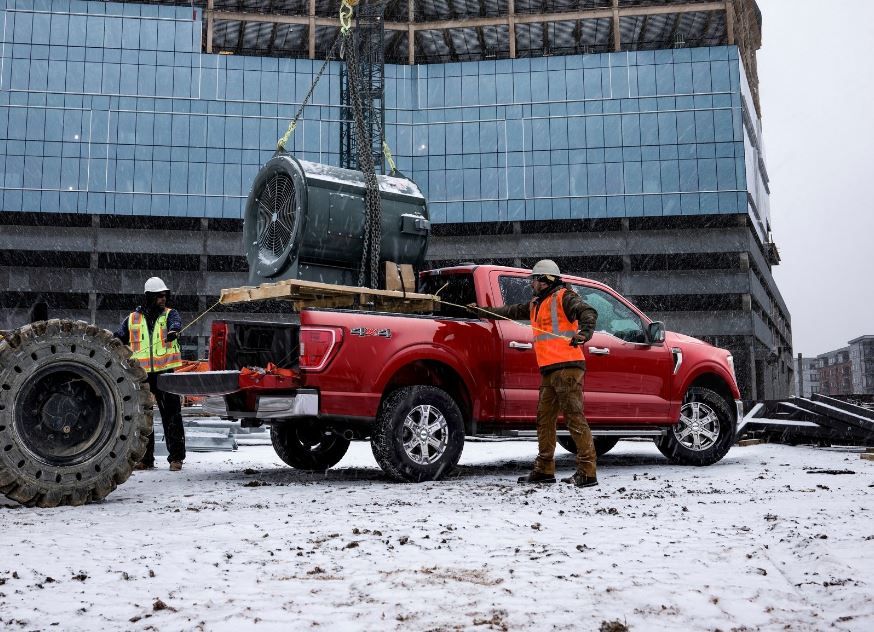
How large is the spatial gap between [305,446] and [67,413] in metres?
3.20

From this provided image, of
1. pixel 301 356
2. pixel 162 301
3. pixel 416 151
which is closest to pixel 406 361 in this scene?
pixel 301 356

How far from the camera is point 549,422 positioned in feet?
25.0

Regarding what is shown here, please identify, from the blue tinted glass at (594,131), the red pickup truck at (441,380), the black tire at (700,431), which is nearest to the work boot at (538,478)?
the red pickup truck at (441,380)

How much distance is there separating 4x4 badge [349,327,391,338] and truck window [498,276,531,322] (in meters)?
1.56

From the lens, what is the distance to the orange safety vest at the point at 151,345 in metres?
9.03

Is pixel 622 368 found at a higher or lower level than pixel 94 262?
lower

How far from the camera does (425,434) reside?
7.61 meters

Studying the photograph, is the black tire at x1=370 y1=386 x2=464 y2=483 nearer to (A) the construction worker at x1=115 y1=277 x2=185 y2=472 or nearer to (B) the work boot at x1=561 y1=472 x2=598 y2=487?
(B) the work boot at x1=561 y1=472 x2=598 y2=487

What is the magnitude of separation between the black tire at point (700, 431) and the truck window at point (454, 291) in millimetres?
2932

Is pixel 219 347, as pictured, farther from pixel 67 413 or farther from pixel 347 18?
pixel 347 18

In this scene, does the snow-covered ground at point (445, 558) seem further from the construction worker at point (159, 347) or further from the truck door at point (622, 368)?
the construction worker at point (159, 347)

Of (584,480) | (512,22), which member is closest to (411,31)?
(512,22)

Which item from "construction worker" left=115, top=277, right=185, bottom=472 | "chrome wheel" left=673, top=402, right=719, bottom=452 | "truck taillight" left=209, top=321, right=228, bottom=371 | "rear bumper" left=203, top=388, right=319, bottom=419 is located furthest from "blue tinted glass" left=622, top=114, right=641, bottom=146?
"rear bumper" left=203, top=388, right=319, bottom=419

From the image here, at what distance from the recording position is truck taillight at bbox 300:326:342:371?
709 centimetres
